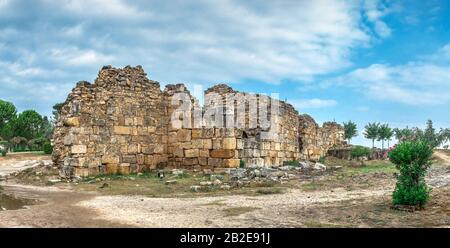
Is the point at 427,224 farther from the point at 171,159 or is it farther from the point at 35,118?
the point at 35,118

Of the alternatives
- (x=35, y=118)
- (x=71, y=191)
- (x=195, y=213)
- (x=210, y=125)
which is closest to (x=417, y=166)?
(x=195, y=213)

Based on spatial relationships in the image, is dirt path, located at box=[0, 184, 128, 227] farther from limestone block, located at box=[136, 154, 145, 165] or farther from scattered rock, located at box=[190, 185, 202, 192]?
limestone block, located at box=[136, 154, 145, 165]

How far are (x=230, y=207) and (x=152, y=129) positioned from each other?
10541mm

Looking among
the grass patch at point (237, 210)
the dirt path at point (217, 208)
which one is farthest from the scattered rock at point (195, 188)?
the grass patch at point (237, 210)

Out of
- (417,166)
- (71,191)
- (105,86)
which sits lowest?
(71,191)

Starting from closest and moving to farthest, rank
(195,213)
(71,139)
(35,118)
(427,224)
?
(427,224) < (195,213) < (71,139) < (35,118)

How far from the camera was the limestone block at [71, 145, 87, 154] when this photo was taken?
16188mm

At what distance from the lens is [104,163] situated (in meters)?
17.1

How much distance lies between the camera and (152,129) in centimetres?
1914

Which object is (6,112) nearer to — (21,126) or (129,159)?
(21,126)

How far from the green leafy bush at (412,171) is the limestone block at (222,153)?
951cm

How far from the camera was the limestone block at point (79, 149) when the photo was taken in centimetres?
1619

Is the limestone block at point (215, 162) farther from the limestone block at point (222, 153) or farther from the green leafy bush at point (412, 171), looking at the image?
the green leafy bush at point (412, 171)

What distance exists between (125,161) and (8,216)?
10.1m
